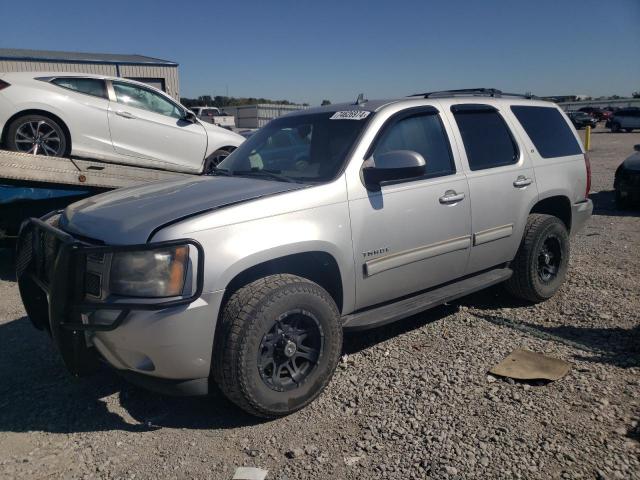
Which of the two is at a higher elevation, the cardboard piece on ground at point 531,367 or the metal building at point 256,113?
the metal building at point 256,113

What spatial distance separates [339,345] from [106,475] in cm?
143

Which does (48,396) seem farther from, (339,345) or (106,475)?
(339,345)

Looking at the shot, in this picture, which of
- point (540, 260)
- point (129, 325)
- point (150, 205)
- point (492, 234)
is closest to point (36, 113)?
point (150, 205)

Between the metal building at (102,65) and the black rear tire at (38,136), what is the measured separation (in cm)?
2267

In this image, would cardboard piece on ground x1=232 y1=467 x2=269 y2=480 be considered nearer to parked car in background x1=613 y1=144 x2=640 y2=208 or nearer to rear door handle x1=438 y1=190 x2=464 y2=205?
rear door handle x1=438 y1=190 x2=464 y2=205

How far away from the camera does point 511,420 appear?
3.09 m

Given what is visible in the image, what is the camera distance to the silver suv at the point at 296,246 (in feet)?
9.18

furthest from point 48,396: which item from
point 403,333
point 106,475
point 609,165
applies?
point 609,165

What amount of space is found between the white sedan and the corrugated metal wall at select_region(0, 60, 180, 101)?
21754 millimetres

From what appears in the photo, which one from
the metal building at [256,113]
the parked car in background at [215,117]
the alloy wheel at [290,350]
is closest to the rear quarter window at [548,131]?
the alloy wheel at [290,350]

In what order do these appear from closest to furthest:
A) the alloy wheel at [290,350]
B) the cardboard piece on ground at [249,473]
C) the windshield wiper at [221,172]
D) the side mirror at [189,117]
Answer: the cardboard piece on ground at [249,473] → the alloy wheel at [290,350] → the windshield wiper at [221,172] → the side mirror at [189,117]

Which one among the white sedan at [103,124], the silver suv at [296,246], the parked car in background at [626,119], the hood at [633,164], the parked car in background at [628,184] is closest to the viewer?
the silver suv at [296,246]

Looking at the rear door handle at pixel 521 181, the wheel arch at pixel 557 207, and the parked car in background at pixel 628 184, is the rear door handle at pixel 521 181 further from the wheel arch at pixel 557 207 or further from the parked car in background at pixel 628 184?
the parked car in background at pixel 628 184

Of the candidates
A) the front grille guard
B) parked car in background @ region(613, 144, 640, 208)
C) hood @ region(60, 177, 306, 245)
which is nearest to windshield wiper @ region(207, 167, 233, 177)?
hood @ region(60, 177, 306, 245)
